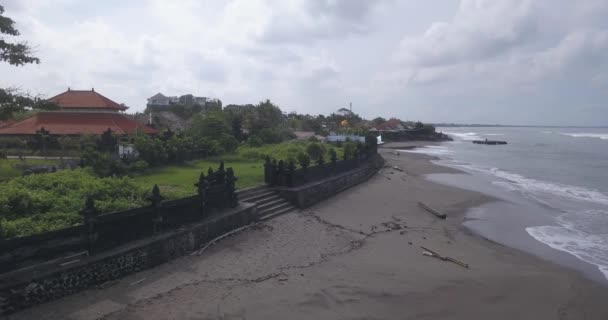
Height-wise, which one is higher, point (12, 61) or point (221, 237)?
point (12, 61)

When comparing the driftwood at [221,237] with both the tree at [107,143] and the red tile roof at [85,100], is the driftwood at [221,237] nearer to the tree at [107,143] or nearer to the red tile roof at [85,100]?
the tree at [107,143]

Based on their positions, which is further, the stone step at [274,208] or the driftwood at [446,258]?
the stone step at [274,208]

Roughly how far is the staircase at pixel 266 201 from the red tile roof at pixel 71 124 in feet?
49.1

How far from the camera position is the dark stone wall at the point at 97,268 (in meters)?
6.70

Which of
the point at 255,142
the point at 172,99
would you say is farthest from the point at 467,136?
the point at 255,142

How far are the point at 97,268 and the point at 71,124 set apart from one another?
22.4 m

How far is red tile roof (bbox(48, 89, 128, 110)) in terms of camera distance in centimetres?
2798

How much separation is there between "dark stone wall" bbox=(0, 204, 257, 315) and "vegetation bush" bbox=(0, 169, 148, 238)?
4.14 feet

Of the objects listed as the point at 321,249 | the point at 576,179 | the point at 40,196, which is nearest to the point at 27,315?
the point at 40,196

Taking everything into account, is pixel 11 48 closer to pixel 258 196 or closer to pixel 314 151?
pixel 258 196

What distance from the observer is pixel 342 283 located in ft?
29.7

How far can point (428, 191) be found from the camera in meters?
22.8

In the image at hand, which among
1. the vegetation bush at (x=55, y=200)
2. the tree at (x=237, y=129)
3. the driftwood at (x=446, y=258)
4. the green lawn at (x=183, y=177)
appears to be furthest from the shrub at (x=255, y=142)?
the driftwood at (x=446, y=258)

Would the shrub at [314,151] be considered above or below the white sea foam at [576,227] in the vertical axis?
above
